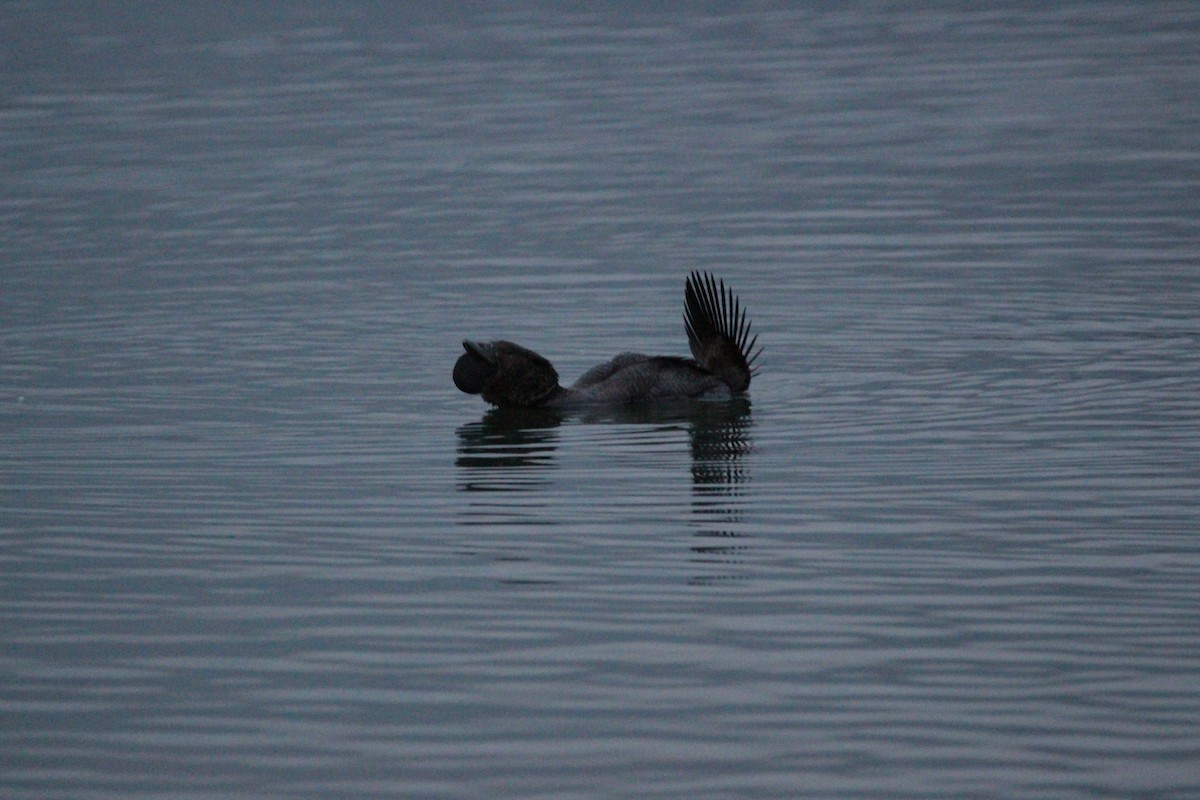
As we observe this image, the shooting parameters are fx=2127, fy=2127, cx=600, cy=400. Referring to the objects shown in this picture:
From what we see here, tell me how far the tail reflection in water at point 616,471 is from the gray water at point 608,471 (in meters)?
0.04

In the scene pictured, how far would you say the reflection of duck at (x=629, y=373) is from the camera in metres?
13.5

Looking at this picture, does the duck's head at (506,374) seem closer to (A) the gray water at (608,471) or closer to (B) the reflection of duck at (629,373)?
(B) the reflection of duck at (629,373)

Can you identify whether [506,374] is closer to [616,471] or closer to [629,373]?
[629,373]

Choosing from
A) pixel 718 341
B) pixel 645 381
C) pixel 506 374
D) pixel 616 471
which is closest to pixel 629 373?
pixel 645 381

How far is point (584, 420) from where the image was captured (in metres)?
13.2

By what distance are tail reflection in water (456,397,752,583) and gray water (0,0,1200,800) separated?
44mm

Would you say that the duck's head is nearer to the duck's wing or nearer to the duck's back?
the duck's back

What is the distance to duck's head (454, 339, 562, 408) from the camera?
→ 13484 millimetres

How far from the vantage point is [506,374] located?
1351 centimetres

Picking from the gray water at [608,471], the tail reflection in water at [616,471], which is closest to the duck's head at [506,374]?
the tail reflection in water at [616,471]

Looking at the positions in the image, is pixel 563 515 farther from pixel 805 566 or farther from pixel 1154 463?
pixel 1154 463

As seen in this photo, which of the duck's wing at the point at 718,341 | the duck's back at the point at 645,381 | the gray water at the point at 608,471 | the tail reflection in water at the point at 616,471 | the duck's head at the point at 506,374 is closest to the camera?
the gray water at the point at 608,471

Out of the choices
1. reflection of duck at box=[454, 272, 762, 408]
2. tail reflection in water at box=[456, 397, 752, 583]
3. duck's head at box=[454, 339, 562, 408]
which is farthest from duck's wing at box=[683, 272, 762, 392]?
duck's head at box=[454, 339, 562, 408]

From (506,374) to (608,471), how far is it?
89.1 inches
